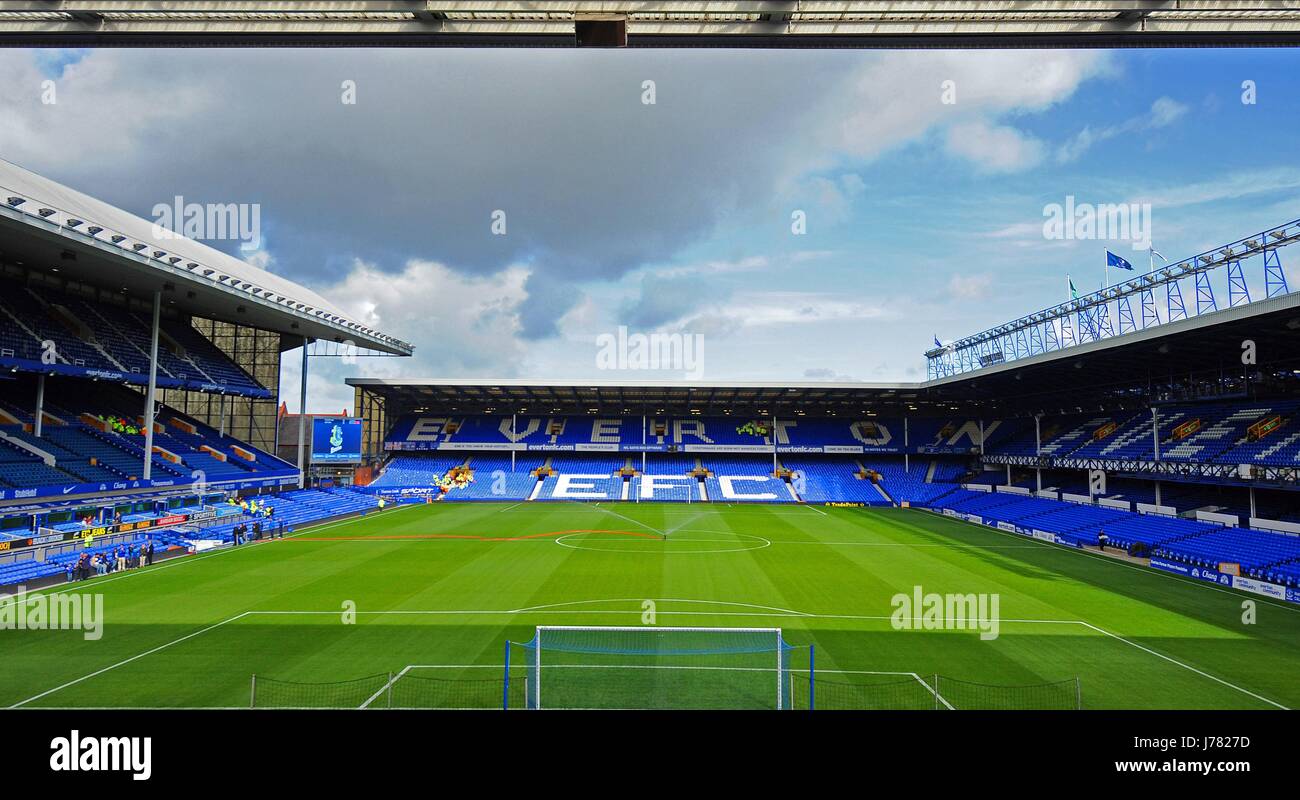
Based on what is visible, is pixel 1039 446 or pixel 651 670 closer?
pixel 651 670

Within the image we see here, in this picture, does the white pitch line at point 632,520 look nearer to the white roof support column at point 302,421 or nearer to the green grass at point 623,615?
the green grass at point 623,615

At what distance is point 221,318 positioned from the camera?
50.7 m

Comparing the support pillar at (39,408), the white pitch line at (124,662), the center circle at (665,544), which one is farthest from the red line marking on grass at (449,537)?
the white pitch line at (124,662)

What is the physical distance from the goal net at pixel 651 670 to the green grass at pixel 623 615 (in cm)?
94

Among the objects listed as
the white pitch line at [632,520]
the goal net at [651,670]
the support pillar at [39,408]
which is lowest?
the white pitch line at [632,520]

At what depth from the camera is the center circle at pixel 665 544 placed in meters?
32.2

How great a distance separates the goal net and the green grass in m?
0.94

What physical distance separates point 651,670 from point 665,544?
1958 cm

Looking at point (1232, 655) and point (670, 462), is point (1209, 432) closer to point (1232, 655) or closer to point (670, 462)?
point (1232, 655)

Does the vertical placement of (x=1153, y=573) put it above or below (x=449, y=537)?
below

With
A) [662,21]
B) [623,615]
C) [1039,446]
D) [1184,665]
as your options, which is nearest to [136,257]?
[623,615]

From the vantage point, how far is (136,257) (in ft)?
110

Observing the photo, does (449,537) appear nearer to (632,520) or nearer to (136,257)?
(632,520)
